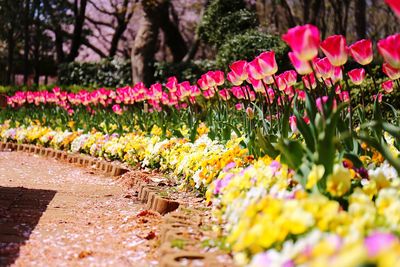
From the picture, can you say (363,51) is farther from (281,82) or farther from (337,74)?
(281,82)

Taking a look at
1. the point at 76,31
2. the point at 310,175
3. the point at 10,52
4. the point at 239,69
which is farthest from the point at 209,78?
the point at 76,31

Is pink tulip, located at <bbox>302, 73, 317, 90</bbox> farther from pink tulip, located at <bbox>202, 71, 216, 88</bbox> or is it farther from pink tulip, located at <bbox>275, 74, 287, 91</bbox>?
pink tulip, located at <bbox>202, 71, 216, 88</bbox>

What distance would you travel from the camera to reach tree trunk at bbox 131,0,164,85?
1553 centimetres

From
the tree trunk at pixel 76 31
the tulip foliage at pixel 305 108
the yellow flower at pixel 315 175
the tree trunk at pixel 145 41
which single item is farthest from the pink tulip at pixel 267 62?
the tree trunk at pixel 76 31

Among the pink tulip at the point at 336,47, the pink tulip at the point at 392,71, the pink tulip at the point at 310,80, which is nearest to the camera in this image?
the pink tulip at the point at 336,47

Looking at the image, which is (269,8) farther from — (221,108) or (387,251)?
(387,251)

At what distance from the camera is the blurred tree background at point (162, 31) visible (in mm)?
15328

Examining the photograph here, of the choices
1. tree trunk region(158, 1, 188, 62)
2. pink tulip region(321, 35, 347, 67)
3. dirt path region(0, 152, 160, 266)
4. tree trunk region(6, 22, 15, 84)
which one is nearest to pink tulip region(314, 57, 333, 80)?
pink tulip region(321, 35, 347, 67)

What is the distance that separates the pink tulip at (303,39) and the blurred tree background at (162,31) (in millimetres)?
10558

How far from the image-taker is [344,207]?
269 centimetres

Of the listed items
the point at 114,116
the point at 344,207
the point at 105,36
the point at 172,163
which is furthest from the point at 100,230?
the point at 105,36

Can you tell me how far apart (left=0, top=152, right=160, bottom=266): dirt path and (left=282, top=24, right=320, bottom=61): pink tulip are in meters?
1.31

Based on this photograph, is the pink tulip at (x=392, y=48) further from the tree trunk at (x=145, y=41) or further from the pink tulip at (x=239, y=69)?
the tree trunk at (x=145, y=41)

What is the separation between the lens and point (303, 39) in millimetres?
2559
